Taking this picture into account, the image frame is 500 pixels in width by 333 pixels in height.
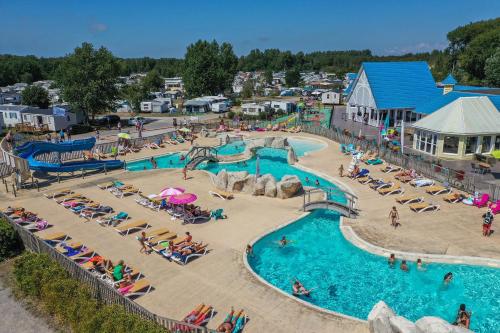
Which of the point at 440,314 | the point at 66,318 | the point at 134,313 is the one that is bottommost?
the point at 440,314

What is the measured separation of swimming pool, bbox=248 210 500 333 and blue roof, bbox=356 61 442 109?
29.3 meters

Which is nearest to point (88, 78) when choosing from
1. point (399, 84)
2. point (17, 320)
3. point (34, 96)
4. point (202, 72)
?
point (34, 96)

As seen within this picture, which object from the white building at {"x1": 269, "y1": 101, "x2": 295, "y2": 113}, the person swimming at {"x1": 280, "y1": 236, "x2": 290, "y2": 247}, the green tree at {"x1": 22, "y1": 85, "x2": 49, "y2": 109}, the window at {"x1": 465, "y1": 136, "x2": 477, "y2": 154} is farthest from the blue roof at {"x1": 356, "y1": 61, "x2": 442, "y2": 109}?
the green tree at {"x1": 22, "y1": 85, "x2": 49, "y2": 109}

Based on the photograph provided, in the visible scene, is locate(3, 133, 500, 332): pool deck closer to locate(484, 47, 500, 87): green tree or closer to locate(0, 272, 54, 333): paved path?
locate(0, 272, 54, 333): paved path

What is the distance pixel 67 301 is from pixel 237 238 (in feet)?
26.9

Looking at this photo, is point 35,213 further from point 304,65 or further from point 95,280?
point 304,65

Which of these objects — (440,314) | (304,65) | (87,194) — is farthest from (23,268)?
(304,65)

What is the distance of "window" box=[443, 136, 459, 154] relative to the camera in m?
30.6

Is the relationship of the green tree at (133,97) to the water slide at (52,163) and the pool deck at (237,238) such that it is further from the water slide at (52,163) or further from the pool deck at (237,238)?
the pool deck at (237,238)

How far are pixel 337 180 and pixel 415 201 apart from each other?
5.92m

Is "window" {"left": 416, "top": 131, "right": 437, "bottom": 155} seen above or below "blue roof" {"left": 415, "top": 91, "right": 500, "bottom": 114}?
below

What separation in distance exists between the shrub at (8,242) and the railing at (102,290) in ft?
1.33

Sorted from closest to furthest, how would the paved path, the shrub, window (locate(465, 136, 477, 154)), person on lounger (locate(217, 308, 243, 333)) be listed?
person on lounger (locate(217, 308, 243, 333)) → the paved path → the shrub → window (locate(465, 136, 477, 154))

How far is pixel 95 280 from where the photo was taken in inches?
502
